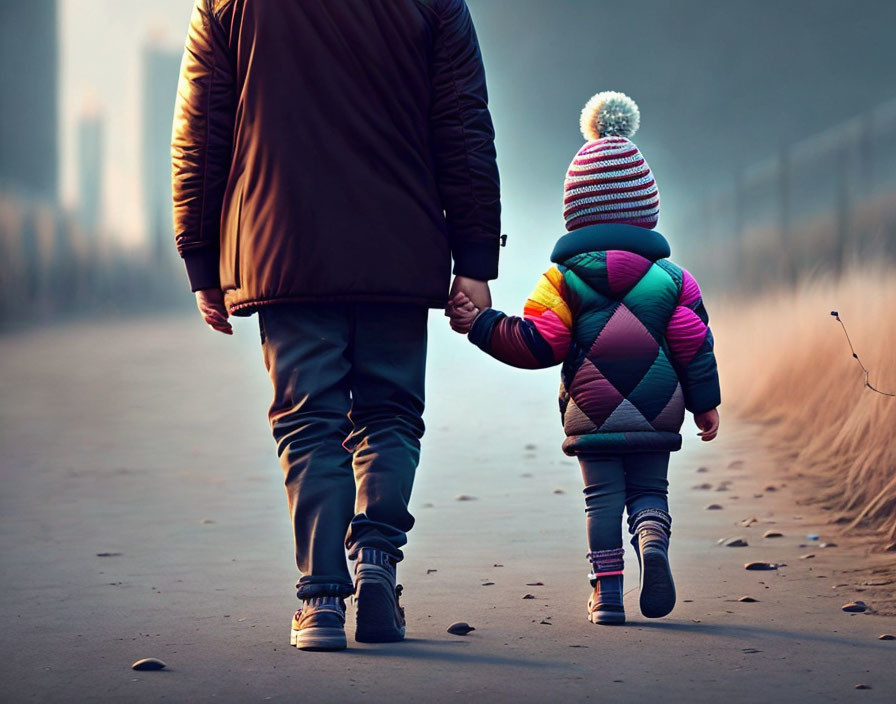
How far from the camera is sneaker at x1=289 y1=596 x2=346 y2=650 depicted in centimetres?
339

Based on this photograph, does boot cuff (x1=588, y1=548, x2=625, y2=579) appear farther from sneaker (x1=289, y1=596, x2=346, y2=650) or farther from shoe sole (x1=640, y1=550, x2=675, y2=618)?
sneaker (x1=289, y1=596, x2=346, y2=650)

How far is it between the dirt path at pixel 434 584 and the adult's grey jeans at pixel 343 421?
10.0 inches

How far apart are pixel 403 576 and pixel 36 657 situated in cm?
138

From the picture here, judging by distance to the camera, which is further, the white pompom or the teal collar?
the white pompom

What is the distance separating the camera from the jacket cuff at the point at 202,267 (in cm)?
375

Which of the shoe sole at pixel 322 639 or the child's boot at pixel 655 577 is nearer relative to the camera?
the shoe sole at pixel 322 639

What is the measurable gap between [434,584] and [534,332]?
37.3 inches

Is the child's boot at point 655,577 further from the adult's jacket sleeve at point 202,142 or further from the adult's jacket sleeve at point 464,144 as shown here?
the adult's jacket sleeve at point 202,142

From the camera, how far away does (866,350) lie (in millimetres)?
6273

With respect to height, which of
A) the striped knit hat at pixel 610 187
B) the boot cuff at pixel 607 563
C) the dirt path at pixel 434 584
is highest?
the striped knit hat at pixel 610 187

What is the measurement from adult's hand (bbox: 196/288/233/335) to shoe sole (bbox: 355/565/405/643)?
72 centimetres

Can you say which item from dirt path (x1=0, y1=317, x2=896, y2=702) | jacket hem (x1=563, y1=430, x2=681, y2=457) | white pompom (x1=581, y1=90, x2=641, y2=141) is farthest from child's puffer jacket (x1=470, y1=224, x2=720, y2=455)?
dirt path (x1=0, y1=317, x2=896, y2=702)

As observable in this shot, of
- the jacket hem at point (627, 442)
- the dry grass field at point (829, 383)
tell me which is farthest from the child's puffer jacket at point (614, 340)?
the dry grass field at point (829, 383)

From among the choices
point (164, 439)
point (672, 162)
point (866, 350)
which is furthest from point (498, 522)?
point (672, 162)
